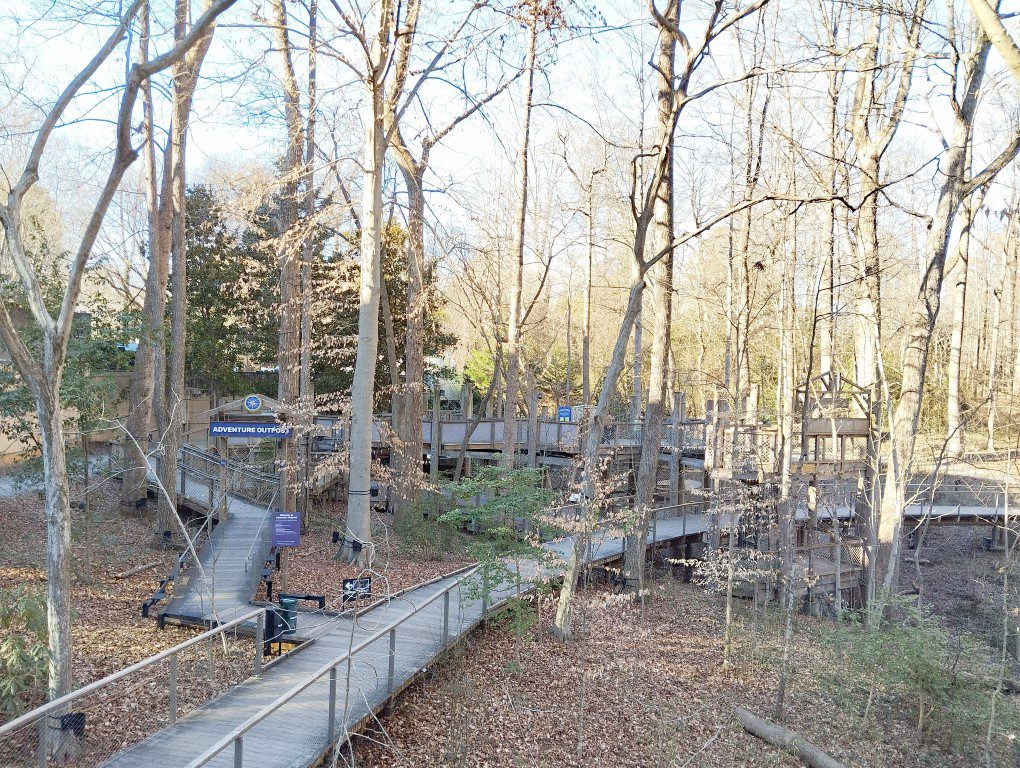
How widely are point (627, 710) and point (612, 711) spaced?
0.86ft

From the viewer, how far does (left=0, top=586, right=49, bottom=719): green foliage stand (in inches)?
286

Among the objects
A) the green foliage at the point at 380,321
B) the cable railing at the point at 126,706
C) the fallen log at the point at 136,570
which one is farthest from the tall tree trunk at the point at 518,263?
the cable railing at the point at 126,706

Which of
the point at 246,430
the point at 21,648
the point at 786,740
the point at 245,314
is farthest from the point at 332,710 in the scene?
the point at 245,314

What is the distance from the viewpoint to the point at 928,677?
979 centimetres

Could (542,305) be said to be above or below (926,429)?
above

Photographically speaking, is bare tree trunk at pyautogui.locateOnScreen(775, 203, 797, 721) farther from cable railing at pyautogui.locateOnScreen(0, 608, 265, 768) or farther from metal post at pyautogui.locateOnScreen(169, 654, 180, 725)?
metal post at pyautogui.locateOnScreen(169, 654, 180, 725)

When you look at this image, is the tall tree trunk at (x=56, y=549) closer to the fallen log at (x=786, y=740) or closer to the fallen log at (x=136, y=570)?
the fallen log at (x=136, y=570)

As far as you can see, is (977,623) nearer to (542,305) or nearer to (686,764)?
(686,764)

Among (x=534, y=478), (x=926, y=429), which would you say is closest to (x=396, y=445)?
(x=534, y=478)

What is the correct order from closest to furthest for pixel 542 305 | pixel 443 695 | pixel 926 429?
pixel 443 695, pixel 926 429, pixel 542 305

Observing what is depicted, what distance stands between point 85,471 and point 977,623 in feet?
68.3

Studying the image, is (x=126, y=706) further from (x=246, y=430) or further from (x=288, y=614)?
(x=246, y=430)

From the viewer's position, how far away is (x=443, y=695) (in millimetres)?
9008

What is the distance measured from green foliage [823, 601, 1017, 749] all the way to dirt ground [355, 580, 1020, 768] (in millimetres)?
321
